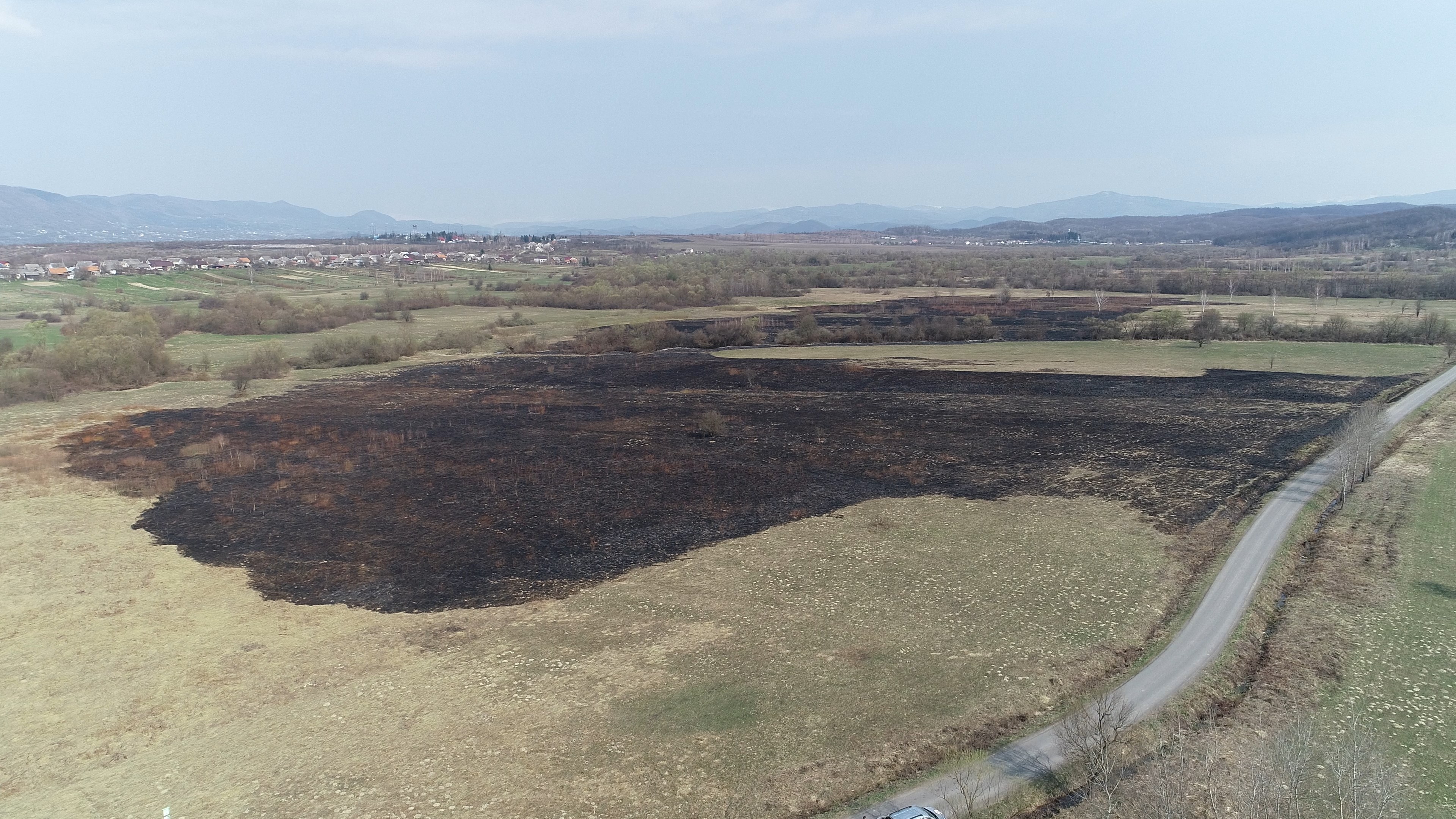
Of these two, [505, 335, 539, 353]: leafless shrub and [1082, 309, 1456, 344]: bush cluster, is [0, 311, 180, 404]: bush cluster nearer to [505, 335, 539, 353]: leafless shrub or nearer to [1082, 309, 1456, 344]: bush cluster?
[505, 335, 539, 353]: leafless shrub

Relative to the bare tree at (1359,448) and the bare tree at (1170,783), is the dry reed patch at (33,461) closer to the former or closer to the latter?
the bare tree at (1170,783)

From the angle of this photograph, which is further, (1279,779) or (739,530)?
(739,530)

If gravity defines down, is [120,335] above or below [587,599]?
above

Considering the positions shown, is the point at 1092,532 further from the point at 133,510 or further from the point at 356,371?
the point at 356,371

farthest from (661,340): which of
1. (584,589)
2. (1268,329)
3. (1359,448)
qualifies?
(1359,448)

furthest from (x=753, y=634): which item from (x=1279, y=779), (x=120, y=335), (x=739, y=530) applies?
(x=120, y=335)

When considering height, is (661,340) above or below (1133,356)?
above

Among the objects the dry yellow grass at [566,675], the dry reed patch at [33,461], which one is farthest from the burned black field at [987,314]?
the dry yellow grass at [566,675]

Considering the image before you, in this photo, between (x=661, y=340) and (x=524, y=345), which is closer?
(x=524, y=345)

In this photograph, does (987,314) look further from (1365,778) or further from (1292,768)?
(1292,768)
